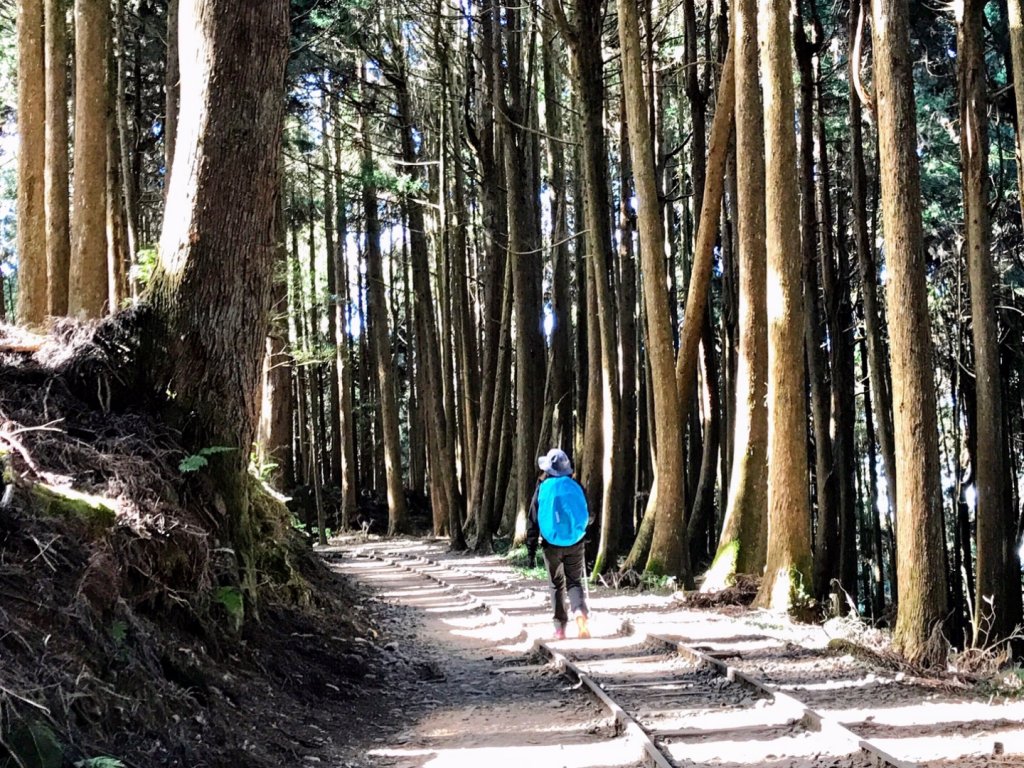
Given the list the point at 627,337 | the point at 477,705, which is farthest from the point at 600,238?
the point at 477,705

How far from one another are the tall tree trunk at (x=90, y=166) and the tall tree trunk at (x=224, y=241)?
181 inches

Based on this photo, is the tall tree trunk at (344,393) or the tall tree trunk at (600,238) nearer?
the tall tree trunk at (600,238)

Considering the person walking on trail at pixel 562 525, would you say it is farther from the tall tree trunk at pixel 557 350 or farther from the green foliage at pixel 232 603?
the tall tree trunk at pixel 557 350

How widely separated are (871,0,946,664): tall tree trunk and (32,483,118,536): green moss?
23.1ft

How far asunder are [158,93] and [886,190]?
17.4 meters

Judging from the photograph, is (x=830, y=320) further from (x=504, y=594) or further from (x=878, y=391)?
(x=504, y=594)

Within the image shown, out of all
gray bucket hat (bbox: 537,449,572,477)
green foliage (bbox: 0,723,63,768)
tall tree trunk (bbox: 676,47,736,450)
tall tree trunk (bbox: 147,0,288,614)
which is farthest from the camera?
tall tree trunk (bbox: 676,47,736,450)

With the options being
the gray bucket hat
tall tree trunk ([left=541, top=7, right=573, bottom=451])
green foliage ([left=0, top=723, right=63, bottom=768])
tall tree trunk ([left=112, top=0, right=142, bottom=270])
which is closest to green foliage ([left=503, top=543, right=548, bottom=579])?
tall tree trunk ([left=541, top=7, right=573, bottom=451])

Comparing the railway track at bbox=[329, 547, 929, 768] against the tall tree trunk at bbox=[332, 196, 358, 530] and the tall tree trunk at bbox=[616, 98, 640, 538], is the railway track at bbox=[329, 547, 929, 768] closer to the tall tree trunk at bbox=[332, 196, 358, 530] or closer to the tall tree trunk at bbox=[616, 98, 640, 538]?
the tall tree trunk at bbox=[616, 98, 640, 538]

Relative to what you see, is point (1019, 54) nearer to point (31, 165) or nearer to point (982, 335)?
point (982, 335)

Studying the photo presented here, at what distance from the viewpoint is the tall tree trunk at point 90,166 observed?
12711 mm

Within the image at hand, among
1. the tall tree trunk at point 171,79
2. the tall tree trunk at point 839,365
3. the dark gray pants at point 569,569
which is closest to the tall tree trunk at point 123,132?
the tall tree trunk at point 171,79

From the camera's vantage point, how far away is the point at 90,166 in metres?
13.1

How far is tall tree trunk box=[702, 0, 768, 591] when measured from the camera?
14047mm
